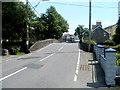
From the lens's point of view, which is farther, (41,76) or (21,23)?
(21,23)

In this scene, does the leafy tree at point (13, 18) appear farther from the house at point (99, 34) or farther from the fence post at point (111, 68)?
the house at point (99, 34)

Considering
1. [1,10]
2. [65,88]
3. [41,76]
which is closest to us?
[65,88]

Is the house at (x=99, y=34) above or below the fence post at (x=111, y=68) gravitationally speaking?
above

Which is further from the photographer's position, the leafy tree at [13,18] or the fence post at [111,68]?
the leafy tree at [13,18]

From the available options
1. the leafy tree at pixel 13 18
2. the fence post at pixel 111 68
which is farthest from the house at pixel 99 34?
the fence post at pixel 111 68

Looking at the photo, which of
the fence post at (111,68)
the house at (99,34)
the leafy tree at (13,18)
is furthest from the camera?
the house at (99,34)

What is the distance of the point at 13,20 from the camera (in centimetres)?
3019

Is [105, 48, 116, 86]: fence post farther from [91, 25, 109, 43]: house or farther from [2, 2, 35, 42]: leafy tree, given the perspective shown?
[91, 25, 109, 43]: house

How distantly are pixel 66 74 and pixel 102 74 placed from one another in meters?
2.30

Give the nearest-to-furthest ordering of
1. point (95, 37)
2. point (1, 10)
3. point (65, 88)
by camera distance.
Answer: point (65, 88), point (1, 10), point (95, 37)

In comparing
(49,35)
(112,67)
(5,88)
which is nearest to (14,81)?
(5,88)

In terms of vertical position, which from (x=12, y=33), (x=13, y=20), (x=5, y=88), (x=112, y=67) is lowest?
(x=5, y=88)

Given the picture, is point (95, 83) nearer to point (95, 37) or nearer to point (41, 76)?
point (41, 76)

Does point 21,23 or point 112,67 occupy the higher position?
point 21,23
